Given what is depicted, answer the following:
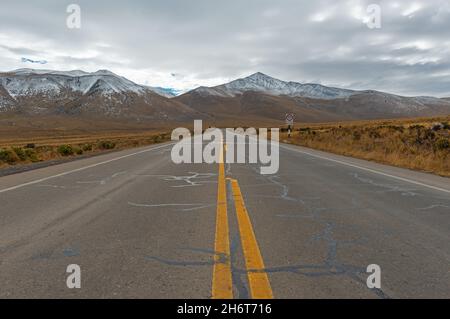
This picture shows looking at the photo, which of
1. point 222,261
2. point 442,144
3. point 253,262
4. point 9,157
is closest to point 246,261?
point 253,262

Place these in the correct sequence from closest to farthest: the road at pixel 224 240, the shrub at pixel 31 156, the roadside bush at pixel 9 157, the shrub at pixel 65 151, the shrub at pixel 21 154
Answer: the road at pixel 224 240 → the roadside bush at pixel 9 157 → the shrub at pixel 21 154 → the shrub at pixel 31 156 → the shrub at pixel 65 151

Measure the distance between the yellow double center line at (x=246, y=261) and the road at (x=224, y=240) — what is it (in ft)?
0.04

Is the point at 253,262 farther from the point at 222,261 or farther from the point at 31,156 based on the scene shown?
the point at 31,156

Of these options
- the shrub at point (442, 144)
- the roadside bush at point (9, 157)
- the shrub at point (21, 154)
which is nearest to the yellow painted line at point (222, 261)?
the shrub at point (442, 144)

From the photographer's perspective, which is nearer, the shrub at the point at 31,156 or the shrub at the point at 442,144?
the shrub at the point at 442,144

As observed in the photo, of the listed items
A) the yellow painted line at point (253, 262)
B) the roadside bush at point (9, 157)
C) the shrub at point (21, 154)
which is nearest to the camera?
the yellow painted line at point (253, 262)

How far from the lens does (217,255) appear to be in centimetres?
448

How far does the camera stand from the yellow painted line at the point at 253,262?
3.52 metres

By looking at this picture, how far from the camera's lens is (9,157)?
18359 mm

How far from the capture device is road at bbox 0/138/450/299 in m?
3.66

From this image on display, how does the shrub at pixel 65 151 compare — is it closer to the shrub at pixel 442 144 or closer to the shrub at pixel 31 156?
the shrub at pixel 31 156

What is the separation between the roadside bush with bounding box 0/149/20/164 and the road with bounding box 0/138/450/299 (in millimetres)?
9625

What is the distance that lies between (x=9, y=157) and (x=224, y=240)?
1687cm
